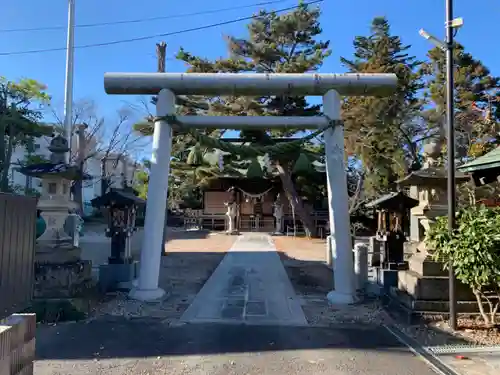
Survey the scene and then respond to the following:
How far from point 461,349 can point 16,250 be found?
5.33m

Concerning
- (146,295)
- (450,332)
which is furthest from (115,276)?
(450,332)

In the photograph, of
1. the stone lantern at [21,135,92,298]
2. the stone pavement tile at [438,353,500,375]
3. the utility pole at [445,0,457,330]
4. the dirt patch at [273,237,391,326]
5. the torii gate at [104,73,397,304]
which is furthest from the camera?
the torii gate at [104,73,397,304]

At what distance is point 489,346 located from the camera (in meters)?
5.49

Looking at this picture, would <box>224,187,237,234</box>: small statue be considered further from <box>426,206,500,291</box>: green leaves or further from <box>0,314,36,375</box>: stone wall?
<box>0,314,36,375</box>: stone wall

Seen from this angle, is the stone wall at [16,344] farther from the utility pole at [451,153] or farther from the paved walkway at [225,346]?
the utility pole at [451,153]

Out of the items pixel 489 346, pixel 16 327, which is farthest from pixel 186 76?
pixel 489 346

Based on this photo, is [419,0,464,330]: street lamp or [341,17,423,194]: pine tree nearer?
[419,0,464,330]: street lamp

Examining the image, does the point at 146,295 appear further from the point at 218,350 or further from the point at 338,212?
the point at 338,212

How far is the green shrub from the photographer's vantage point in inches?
221

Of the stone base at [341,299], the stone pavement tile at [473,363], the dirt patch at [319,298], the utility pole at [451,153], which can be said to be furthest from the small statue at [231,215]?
the stone pavement tile at [473,363]

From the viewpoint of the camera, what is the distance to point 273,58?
2088cm

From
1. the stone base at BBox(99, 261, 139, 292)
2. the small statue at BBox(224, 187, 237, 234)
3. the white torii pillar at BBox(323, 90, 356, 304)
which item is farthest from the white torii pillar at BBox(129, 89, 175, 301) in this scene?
the small statue at BBox(224, 187, 237, 234)

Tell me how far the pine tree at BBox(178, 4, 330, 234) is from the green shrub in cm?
1281

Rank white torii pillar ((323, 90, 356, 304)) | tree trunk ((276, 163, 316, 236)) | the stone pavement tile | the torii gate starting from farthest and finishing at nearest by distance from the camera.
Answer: tree trunk ((276, 163, 316, 236)) → the torii gate → white torii pillar ((323, 90, 356, 304)) → the stone pavement tile
